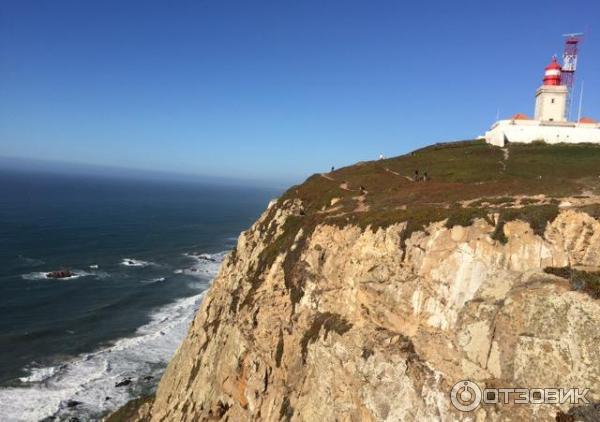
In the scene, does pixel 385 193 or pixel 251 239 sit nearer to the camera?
pixel 385 193

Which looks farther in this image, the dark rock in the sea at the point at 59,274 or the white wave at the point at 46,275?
the dark rock in the sea at the point at 59,274

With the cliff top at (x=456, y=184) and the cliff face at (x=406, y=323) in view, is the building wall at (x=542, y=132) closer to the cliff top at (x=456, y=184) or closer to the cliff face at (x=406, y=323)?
the cliff top at (x=456, y=184)

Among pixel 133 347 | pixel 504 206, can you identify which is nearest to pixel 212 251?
pixel 133 347

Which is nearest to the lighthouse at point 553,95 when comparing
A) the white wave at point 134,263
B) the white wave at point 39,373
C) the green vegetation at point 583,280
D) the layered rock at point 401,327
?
the layered rock at point 401,327

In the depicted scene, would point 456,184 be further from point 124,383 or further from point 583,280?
point 124,383

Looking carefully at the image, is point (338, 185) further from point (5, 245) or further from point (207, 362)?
point (5, 245)

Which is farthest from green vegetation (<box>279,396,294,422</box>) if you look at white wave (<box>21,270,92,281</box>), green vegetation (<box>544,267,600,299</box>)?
white wave (<box>21,270,92,281</box>)
